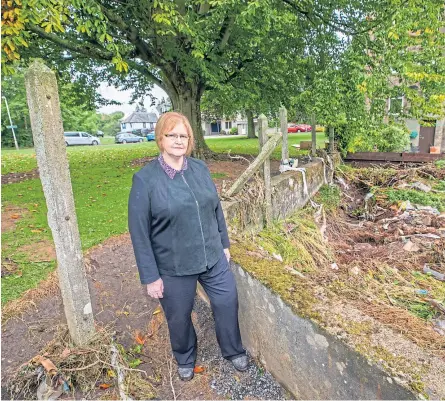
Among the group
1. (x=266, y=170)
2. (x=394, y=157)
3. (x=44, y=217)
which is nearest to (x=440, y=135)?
(x=394, y=157)

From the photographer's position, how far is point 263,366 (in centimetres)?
279

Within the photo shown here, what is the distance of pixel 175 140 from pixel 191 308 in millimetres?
1306

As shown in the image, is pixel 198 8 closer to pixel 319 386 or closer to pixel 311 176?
pixel 311 176

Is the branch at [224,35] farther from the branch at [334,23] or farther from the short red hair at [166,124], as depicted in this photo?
the short red hair at [166,124]

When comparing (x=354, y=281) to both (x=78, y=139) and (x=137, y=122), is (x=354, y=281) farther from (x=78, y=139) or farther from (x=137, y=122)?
(x=137, y=122)

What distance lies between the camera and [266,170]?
4695 millimetres

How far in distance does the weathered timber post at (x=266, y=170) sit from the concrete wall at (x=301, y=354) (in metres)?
2.00

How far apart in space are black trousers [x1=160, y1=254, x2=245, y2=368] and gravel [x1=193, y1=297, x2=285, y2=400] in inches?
5.9

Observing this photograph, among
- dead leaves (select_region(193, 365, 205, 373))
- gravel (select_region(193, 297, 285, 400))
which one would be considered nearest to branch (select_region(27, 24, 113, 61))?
gravel (select_region(193, 297, 285, 400))

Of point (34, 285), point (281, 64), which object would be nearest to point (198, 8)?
point (281, 64)

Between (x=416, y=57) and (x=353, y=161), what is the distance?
13.1ft

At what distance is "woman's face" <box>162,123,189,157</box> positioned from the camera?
2.31 m

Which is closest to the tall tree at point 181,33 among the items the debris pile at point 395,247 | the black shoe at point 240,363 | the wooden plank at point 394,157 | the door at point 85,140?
the wooden plank at point 394,157

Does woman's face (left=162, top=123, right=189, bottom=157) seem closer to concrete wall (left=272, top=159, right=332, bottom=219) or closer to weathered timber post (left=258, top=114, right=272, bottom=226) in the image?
weathered timber post (left=258, top=114, right=272, bottom=226)
